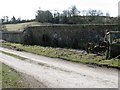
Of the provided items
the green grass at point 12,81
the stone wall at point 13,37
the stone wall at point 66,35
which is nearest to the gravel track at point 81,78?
the green grass at point 12,81

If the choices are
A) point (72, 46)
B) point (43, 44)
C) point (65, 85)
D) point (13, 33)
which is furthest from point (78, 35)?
point (13, 33)

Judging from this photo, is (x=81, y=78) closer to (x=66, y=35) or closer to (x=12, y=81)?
(x=12, y=81)

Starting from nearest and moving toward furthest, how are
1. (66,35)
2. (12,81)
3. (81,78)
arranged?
(12,81) < (81,78) < (66,35)

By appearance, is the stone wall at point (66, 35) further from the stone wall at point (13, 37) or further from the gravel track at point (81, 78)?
the gravel track at point (81, 78)

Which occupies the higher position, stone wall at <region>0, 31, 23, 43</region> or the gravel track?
the gravel track

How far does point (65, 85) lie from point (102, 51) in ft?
33.3

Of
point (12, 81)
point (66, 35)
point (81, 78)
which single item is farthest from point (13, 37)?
point (81, 78)

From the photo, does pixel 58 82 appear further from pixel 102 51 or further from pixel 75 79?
pixel 102 51

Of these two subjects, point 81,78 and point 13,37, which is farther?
point 13,37

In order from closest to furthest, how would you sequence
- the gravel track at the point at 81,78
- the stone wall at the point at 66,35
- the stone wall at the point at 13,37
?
the gravel track at the point at 81,78 < the stone wall at the point at 66,35 < the stone wall at the point at 13,37

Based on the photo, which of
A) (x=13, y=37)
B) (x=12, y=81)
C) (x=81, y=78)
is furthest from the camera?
(x=13, y=37)

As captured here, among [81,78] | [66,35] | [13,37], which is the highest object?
[66,35]

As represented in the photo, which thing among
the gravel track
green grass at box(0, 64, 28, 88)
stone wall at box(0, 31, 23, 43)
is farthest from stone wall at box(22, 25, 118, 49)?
green grass at box(0, 64, 28, 88)

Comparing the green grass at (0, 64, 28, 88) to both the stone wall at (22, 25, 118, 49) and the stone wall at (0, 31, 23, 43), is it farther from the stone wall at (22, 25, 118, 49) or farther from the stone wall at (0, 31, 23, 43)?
the stone wall at (0, 31, 23, 43)
